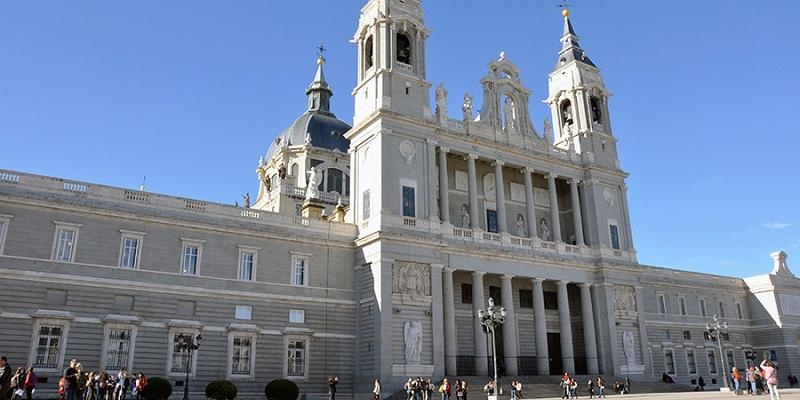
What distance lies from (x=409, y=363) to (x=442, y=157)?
14341 mm

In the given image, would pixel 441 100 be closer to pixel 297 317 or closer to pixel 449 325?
pixel 449 325

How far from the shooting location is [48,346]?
97.9 ft

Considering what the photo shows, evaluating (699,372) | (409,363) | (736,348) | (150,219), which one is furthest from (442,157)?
(736,348)

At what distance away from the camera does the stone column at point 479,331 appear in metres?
39.9

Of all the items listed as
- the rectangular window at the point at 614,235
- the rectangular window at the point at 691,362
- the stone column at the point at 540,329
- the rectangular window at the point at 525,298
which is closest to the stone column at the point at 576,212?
the rectangular window at the point at 614,235

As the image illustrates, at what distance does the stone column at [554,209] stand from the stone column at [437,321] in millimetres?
11767

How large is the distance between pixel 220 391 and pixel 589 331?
2645 centimetres

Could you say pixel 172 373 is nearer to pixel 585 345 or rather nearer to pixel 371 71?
pixel 371 71

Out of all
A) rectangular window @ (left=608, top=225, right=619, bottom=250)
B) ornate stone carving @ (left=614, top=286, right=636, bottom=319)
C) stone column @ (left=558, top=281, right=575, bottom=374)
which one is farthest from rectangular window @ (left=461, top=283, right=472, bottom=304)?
rectangular window @ (left=608, top=225, right=619, bottom=250)

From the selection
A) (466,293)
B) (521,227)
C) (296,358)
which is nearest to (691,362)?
Result: (521,227)

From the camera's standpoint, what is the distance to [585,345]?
45.9 meters

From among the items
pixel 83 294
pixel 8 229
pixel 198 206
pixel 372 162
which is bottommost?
pixel 83 294

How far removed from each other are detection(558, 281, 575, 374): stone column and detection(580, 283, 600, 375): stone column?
1205 millimetres

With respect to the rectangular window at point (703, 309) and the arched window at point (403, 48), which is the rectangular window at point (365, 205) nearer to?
the arched window at point (403, 48)
